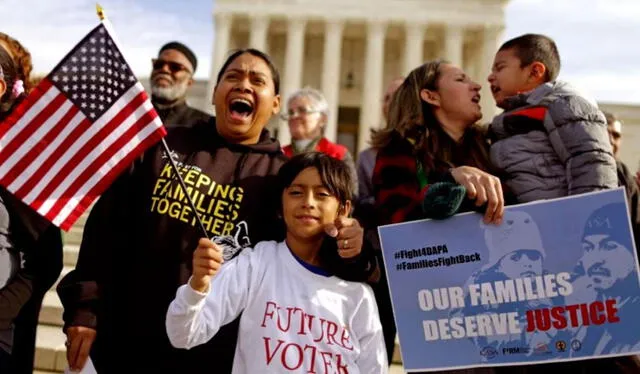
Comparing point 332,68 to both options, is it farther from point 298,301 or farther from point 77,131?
point 298,301

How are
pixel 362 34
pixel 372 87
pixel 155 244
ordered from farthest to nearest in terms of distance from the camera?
pixel 362 34, pixel 372 87, pixel 155 244

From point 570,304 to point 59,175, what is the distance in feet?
7.45

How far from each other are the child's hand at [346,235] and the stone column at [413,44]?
35.5 metres

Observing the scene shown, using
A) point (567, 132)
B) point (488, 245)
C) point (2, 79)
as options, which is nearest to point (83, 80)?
point (2, 79)

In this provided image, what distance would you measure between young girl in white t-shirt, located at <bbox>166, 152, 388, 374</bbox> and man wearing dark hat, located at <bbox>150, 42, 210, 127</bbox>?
395cm

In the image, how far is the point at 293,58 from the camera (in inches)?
1444

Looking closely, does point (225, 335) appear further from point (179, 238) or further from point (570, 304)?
point (570, 304)

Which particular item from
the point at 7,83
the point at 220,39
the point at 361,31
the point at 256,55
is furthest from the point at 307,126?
the point at 361,31

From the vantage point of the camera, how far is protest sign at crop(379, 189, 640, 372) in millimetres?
2229

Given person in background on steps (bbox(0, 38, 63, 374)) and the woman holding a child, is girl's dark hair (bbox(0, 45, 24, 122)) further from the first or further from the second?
the woman holding a child

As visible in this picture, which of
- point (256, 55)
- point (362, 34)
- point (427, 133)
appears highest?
point (362, 34)

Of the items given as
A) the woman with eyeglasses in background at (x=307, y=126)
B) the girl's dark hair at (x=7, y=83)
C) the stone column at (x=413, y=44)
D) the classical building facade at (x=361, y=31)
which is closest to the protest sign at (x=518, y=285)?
the girl's dark hair at (x=7, y=83)

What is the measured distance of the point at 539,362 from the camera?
232 centimetres

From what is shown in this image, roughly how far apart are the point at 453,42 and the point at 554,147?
122 feet
